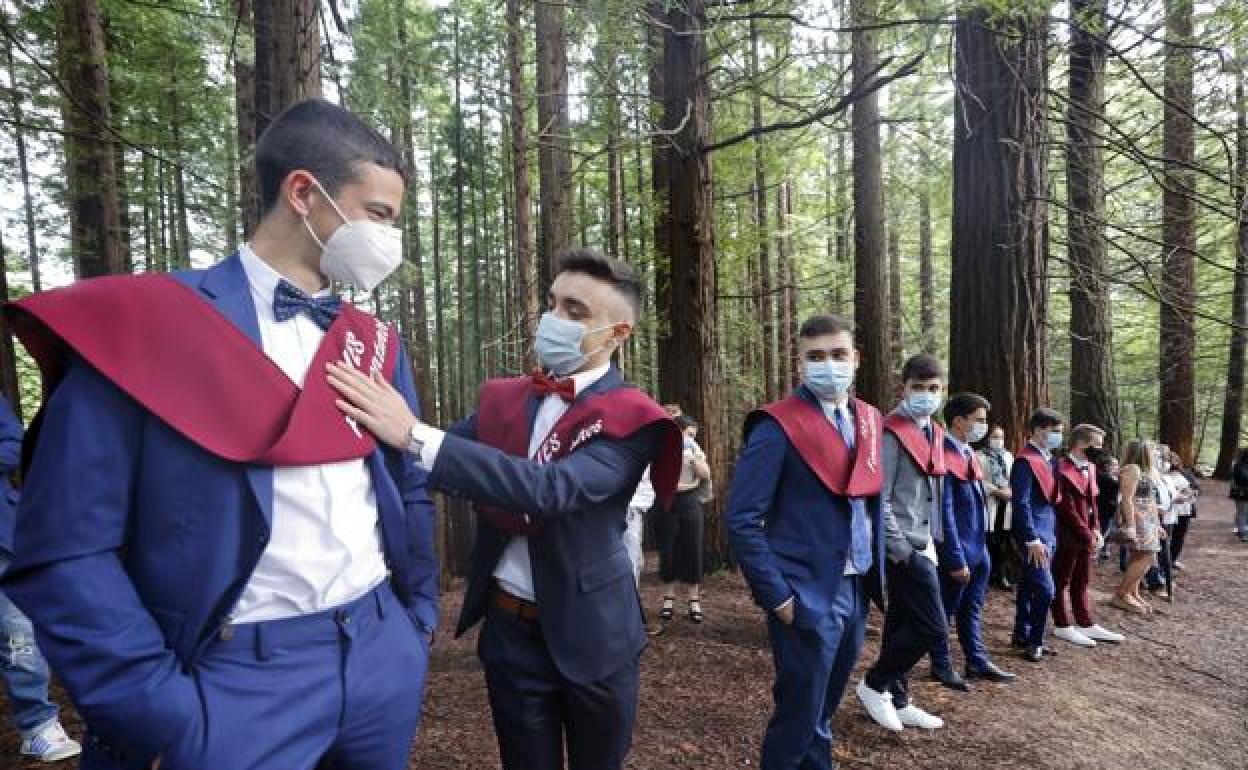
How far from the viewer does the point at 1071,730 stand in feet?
15.1

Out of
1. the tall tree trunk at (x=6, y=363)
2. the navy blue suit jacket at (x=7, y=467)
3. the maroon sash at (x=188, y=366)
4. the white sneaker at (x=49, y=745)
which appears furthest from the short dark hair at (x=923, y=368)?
the tall tree trunk at (x=6, y=363)

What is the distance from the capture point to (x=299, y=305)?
178cm

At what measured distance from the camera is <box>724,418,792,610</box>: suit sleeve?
3199mm

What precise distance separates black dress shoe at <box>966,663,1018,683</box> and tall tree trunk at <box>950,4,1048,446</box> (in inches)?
107

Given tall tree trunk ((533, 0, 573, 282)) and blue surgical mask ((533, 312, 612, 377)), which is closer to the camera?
blue surgical mask ((533, 312, 612, 377))

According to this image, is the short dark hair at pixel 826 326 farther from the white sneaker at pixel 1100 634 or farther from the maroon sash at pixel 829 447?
the white sneaker at pixel 1100 634

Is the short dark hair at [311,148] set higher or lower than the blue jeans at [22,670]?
higher

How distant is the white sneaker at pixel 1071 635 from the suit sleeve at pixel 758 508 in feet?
17.2

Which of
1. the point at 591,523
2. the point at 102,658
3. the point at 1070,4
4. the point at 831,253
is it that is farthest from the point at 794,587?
the point at 831,253

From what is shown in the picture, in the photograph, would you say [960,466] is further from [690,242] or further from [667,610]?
[690,242]

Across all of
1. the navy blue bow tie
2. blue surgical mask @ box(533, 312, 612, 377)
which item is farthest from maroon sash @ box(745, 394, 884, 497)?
the navy blue bow tie

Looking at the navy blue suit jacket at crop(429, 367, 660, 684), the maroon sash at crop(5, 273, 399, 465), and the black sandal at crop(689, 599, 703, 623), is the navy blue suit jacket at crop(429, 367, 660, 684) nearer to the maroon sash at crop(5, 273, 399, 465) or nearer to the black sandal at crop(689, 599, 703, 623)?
the maroon sash at crop(5, 273, 399, 465)

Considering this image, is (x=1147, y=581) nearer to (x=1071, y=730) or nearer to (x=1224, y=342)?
(x=1071, y=730)

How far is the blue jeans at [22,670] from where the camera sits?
3.81m
